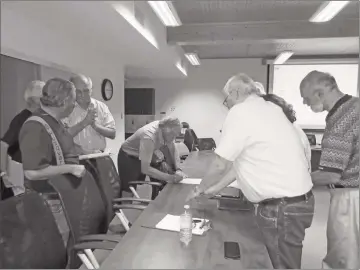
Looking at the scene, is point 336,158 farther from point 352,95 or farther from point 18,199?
point 18,199

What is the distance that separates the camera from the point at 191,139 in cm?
107

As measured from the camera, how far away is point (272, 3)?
86 cm

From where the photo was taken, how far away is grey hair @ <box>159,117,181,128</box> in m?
1.02

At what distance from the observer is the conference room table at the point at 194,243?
92 cm

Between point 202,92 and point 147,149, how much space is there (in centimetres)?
40

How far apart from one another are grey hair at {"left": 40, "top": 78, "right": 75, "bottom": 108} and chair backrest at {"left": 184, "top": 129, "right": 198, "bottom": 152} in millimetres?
412

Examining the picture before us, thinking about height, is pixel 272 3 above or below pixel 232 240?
above

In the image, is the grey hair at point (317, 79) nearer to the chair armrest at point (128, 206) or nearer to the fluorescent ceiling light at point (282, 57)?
the fluorescent ceiling light at point (282, 57)

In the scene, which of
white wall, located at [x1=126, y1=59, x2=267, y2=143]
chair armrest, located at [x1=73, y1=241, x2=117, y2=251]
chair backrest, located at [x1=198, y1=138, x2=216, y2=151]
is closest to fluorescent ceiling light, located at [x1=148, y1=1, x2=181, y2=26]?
white wall, located at [x1=126, y1=59, x2=267, y2=143]

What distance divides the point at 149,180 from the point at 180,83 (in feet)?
2.31

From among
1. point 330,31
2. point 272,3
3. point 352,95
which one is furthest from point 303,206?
point 272,3

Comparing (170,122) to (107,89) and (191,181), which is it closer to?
(107,89)

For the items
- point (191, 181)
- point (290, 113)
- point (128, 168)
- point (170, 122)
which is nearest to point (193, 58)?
point (170, 122)

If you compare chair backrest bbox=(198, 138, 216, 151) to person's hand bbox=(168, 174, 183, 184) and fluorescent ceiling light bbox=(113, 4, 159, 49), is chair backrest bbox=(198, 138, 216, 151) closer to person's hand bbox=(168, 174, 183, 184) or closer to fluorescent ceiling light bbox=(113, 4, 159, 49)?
fluorescent ceiling light bbox=(113, 4, 159, 49)
